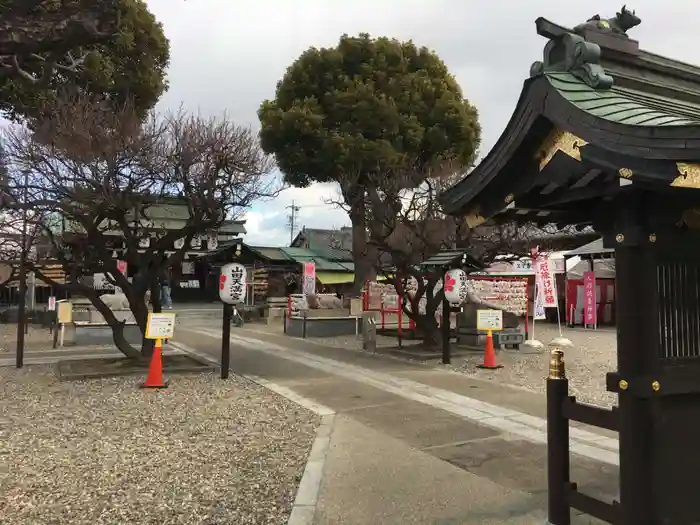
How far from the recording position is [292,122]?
23.4m

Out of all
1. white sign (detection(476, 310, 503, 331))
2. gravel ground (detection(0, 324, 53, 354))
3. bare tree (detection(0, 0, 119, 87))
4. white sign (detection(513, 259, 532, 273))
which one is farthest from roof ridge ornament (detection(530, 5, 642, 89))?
white sign (detection(513, 259, 532, 273))

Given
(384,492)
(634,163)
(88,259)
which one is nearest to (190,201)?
(88,259)

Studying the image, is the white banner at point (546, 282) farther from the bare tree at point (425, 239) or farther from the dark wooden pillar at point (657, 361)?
the dark wooden pillar at point (657, 361)

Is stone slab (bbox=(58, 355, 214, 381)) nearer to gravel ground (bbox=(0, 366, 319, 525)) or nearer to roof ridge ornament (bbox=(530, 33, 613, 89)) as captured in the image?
gravel ground (bbox=(0, 366, 319, 525))

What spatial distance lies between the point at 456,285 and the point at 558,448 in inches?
363

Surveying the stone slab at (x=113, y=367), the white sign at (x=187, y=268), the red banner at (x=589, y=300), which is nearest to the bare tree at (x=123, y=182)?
the stone slab at (x=113, y=367)

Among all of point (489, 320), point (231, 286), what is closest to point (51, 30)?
point (231, 286)

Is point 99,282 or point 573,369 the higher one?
point 99,282

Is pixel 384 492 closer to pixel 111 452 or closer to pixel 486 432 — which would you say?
pixel 486 432

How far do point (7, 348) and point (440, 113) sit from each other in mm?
17461

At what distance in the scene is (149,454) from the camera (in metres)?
6.34

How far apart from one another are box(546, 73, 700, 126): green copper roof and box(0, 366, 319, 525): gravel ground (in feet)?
12.2

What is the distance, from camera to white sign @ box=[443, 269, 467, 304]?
524 inches

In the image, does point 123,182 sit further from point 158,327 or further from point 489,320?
point 489,320
